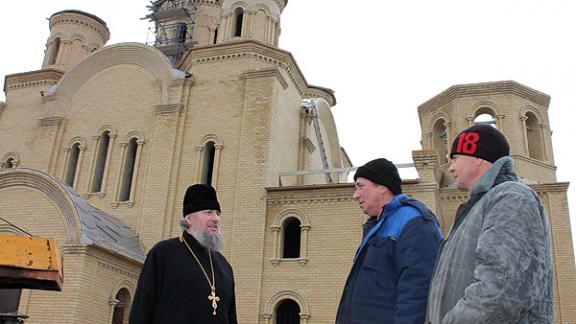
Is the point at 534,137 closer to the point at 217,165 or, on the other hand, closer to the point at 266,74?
the point at 266,74

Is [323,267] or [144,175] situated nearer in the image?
[323,267]

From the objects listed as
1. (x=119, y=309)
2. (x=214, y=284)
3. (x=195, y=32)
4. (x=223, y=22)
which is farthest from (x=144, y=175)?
(x=214, y=284)

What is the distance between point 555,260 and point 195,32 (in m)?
15.8

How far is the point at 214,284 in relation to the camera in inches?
153

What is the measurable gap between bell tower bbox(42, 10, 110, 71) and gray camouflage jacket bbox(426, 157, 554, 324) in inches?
785

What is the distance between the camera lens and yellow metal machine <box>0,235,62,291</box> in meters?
3.86

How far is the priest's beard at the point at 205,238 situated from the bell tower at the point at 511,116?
12.9 metres

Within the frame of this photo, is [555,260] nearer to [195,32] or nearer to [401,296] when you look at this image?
[401,296]

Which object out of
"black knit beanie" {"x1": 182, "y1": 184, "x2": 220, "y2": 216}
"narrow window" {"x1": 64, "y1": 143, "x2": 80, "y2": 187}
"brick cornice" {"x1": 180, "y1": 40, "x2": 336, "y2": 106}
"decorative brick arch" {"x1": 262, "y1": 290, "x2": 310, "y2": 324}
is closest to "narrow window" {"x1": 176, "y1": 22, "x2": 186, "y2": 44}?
"brick cornice" {"x1": 180, "y1": 40, "x2": 336, "y2": 106}

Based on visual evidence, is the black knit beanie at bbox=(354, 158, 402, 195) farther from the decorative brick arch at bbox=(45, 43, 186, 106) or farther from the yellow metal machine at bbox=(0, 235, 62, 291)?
the decorative brick arch at bbox=(45, 43, 186, 106)

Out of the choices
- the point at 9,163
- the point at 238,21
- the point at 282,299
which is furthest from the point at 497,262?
the point at 9,163

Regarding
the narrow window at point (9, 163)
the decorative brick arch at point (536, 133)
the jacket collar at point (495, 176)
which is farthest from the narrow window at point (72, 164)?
the jacket collar at point (495, 176)

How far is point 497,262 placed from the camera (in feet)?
7.54

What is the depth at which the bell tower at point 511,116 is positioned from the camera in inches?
621
